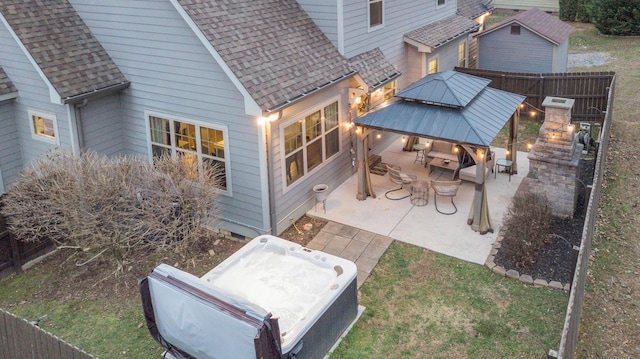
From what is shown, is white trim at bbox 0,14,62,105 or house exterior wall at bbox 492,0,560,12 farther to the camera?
house exterior wall at bbox 492,0,560,12

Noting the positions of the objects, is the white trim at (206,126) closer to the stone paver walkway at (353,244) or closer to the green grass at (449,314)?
the stone paver walkway at (353,244)

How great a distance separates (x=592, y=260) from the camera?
10086mm

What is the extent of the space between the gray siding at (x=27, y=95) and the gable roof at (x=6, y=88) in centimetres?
8

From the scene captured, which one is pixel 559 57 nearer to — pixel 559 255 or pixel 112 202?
pixel 559 255

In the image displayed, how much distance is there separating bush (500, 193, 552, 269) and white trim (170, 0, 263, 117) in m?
5.11

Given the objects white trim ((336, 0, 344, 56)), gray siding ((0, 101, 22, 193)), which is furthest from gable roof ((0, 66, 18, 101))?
white trim ((336, 0, 344, 56))

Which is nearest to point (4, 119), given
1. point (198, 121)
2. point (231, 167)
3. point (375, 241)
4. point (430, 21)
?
point (198, 121)

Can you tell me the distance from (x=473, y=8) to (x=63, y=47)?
51.0ft

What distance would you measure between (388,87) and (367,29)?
219 cm

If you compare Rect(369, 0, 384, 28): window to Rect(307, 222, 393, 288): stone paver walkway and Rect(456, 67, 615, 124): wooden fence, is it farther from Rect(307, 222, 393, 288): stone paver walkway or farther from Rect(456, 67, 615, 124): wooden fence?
Rect(456, 67, 615, 124): wooden fence

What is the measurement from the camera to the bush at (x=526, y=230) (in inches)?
390

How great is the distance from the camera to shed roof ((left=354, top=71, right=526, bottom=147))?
10.9 m

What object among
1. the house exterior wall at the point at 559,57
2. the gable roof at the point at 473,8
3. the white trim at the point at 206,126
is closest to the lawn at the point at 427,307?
the white trim at the point at 206,126

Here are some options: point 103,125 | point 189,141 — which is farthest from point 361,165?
point 103,125
